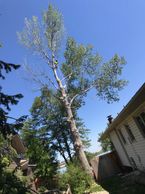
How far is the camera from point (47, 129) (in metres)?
37.2

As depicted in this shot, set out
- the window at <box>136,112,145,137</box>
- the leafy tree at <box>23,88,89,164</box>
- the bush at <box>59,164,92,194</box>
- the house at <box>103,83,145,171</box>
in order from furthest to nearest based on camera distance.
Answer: the leafy tree at <box>23,88,89,164</box>
the bush at <box>59,164,92,194</box>
the window at <box>136,112,145,137</box>
the house at <box>103,83,145,171</box>

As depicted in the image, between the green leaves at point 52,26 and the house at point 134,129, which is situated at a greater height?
the green leaves at point 52,26

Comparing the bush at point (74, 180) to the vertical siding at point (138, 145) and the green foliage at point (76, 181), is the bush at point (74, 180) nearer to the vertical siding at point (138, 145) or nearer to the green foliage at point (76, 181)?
the green foliage at point (76, 181)

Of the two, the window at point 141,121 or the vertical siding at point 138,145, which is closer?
the window at point 141,121

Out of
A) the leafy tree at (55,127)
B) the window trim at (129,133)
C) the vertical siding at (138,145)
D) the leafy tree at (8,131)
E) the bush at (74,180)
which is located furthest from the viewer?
the leafy tree at (55,127)

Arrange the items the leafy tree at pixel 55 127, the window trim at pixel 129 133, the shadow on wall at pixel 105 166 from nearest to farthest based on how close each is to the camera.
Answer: the window trim at pixel 129 133 < the shadow on wall at pixel 105 166 < the leafy tree at pixel 55 127

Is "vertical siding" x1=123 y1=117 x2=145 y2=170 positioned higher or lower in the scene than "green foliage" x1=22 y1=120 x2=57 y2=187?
lower

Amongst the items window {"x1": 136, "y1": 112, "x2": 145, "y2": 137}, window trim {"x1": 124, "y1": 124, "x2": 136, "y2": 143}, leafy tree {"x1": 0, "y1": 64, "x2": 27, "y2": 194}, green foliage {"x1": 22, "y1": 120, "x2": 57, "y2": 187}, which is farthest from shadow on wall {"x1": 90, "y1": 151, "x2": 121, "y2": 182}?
leafy tree {"x1": 0, "y1": 64, "x2": 27, "y2": 194}

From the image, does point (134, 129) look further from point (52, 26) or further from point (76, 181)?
point (52, 26)

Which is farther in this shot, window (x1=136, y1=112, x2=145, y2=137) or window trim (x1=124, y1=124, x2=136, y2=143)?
window trim (x1=124, y1=124, x2=136, y2=143)

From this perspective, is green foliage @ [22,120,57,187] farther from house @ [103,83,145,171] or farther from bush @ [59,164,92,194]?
house @ [103,83,145,171]

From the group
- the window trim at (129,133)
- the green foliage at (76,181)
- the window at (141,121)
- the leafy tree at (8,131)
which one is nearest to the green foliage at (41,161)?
the green foliage at (76,181)

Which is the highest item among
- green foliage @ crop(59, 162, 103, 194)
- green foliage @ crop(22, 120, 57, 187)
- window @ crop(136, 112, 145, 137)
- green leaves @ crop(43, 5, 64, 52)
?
green leaves @ crop(43, 5, 64, 52)

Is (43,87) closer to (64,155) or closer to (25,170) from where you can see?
(25,170)
